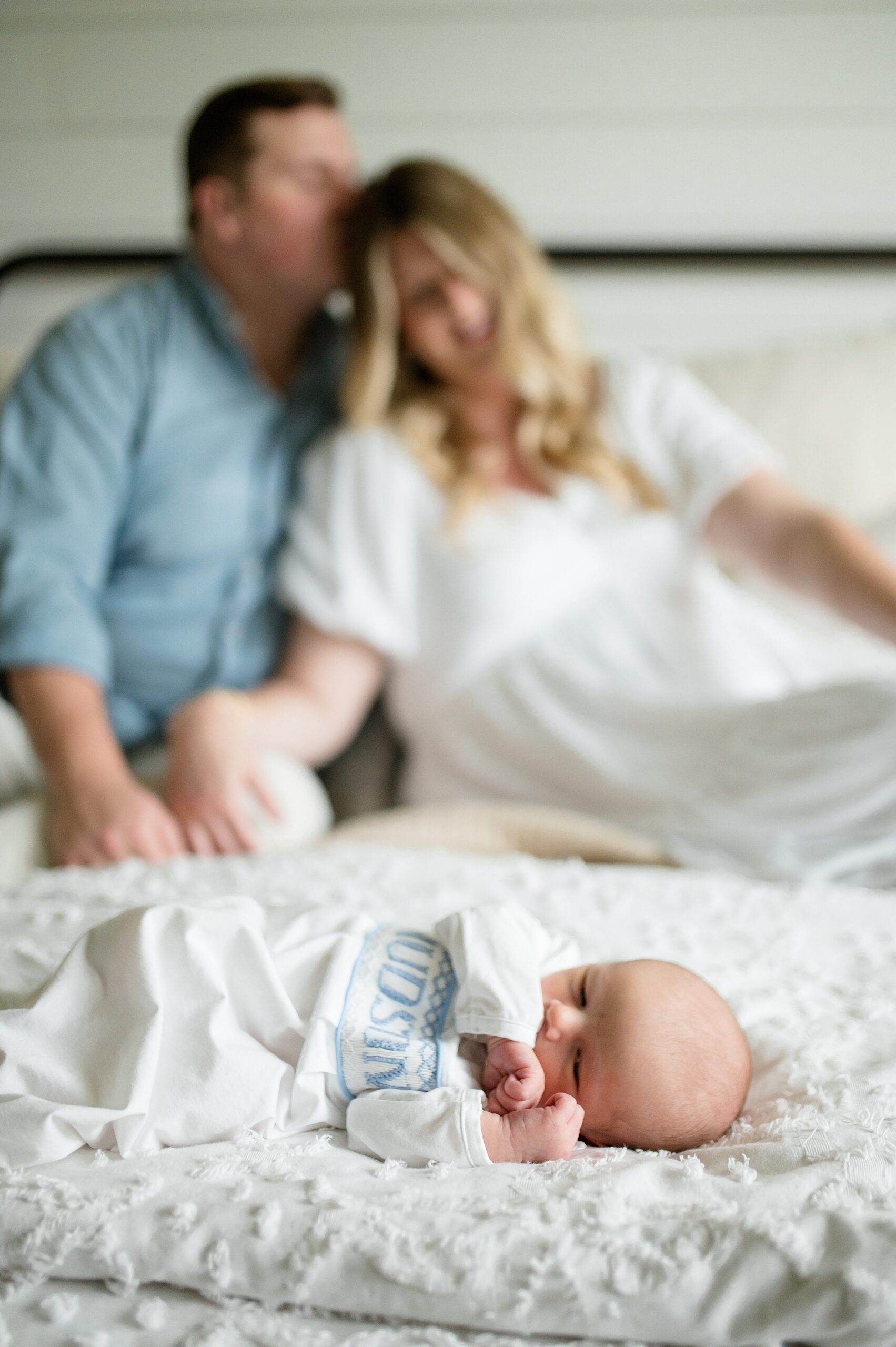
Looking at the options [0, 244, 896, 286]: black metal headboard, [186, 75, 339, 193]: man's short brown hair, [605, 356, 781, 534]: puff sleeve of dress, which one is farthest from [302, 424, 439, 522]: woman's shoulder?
[0, 244, 896, 286]: black metal headboard

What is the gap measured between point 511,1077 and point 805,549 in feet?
2.70

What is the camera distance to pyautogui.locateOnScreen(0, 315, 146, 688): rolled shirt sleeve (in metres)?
1.27

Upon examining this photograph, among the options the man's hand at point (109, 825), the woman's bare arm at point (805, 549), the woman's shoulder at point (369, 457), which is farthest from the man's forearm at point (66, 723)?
the woman's bare arm at point (805, 549)

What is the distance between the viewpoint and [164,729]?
55.3 inches

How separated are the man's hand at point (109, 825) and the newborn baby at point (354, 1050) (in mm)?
384

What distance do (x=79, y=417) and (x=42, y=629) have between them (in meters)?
0.30

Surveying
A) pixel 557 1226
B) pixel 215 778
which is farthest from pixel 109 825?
pixel 557 1226

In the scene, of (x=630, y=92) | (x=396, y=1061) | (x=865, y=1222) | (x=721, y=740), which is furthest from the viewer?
(x=630, y=92)

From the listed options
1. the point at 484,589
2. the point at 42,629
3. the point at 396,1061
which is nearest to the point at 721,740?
the point at 484,589

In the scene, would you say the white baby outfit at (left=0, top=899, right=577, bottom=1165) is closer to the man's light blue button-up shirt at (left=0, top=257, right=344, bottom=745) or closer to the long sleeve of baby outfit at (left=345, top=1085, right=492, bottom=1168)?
the long sleeve of baby outfit at (left=345, top=1085, right=492, bottom=1168)

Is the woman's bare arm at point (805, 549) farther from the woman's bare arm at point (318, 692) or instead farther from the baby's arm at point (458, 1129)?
the baby's arm at point (458, 1129)

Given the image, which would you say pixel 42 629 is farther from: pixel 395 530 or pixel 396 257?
pixel 396 257

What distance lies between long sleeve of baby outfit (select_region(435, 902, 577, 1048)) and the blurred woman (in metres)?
→ 0.52

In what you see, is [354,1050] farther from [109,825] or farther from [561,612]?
[561,612]
